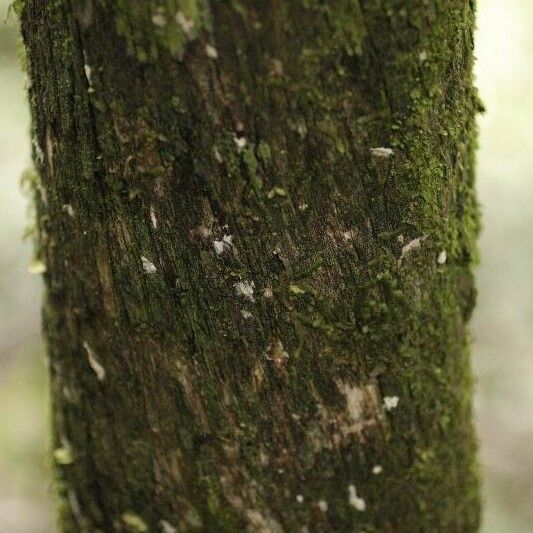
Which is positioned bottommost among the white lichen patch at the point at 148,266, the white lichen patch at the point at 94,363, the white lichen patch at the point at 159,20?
the white lichen patch at the point at 94,363

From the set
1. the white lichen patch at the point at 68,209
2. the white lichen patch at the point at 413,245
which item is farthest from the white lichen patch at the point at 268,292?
the white lichen patch at the point at 68,209

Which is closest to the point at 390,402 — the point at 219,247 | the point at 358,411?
the point at 358,411

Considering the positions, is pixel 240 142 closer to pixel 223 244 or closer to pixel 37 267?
pixel 223 244

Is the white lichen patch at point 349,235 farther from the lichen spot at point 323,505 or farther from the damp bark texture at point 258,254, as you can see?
the lichen spot at point 323,505

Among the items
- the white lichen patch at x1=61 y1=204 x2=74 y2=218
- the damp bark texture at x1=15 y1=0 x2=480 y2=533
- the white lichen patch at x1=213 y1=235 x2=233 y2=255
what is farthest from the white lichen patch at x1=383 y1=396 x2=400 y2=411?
the white lichen patch at x1=61 y1=204 x2=74 y2=218

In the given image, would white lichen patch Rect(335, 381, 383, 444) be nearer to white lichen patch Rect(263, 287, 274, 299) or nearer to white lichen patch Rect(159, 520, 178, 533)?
white lichen patch Rect(263, 287, 274, 299)

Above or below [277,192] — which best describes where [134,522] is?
below
